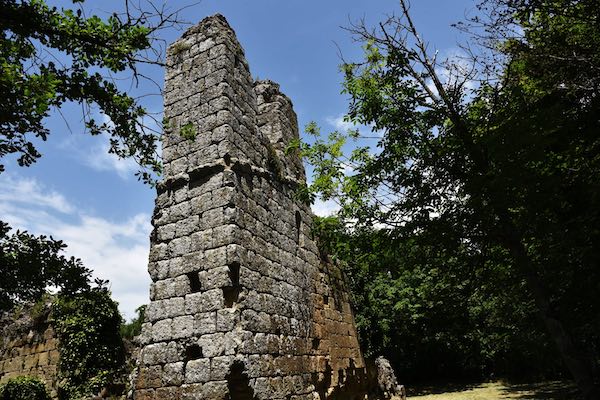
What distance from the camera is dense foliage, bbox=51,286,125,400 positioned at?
1179 centimetres

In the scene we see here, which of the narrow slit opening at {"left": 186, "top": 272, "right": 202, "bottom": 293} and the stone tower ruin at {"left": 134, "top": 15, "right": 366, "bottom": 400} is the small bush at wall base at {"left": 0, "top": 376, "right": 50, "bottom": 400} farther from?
the narrow slit opening at {"left": 186, "top": 272, "right": 202, "bottom": 293}

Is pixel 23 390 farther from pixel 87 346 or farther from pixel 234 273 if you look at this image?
pixel 234 273

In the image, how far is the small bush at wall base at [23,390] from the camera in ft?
38.1

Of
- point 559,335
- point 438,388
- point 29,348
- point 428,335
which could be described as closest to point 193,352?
point 559,335

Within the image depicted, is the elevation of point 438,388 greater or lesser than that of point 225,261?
lesser

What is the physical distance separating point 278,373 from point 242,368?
86 centimetres

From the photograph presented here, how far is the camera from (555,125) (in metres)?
6.33

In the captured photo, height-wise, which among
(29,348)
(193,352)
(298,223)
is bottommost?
(193,352)

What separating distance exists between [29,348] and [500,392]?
1891 centimetres

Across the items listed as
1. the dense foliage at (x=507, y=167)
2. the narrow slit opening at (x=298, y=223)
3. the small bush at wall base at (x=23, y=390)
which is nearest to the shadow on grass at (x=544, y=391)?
the dense foliage at (x=507, y=167)

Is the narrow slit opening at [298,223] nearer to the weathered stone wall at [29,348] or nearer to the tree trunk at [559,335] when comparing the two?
the tree trunk at [559,335]

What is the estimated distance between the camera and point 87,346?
1222 centimetres

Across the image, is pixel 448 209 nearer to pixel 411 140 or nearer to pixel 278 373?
pixel 411 140

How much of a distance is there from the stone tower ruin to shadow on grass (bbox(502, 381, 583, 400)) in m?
11.3
